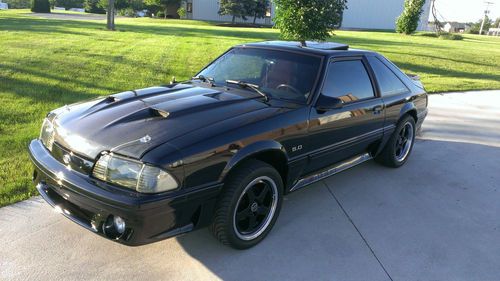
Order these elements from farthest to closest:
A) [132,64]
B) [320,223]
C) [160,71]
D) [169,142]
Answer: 1. [132,64]
2. [160,71]
3. [320,223]
4. [169,142]

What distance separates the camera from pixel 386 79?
4.51m

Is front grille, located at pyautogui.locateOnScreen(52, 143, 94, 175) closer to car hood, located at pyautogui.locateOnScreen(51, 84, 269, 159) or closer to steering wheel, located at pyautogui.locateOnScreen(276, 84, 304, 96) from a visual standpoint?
car hood, located at pyautogui.locateOnScreen(51, 84, 269, 159)

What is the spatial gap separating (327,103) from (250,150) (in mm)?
928

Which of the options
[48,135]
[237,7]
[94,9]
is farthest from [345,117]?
[94,9]

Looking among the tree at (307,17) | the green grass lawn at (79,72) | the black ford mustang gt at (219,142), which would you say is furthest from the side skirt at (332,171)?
the tree at (307,17)

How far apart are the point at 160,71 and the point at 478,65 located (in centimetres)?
1278

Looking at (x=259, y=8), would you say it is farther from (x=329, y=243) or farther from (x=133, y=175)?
(x=133, y=175)

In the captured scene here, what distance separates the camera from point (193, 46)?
50.6 ft

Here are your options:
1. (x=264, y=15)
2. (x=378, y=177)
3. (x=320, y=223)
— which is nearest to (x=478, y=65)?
(x=378, y=177)

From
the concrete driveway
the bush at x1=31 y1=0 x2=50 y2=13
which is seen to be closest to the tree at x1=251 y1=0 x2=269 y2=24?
the bush at x1=31 y1=0 x2=50 y2=13

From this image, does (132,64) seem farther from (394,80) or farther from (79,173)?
(79,173)

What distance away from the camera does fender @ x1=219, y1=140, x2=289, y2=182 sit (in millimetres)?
2801

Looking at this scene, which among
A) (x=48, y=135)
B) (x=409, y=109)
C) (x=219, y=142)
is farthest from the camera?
(x=409, y=109)

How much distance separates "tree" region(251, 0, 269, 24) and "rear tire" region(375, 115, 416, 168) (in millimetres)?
38721
